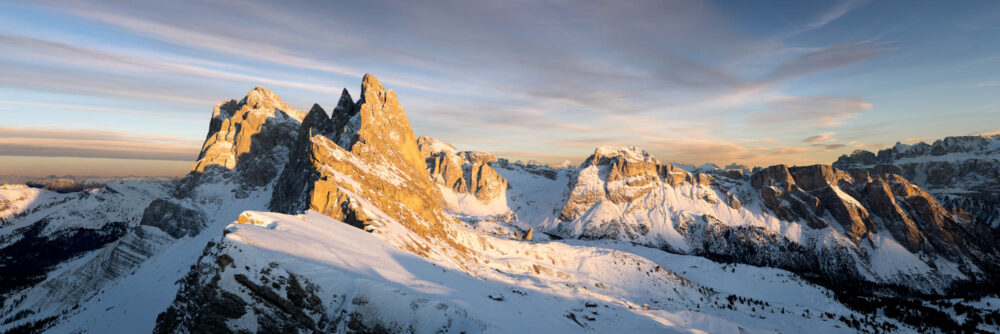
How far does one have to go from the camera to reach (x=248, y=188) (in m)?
174

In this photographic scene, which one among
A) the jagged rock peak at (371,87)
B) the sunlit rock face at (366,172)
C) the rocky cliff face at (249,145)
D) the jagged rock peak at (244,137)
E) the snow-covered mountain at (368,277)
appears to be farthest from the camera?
the jagged rock peak at (244,137)

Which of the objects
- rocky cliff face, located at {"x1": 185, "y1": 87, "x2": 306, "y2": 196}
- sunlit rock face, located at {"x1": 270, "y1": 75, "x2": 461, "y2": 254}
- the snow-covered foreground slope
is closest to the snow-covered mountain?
the snow-covered foreground slope

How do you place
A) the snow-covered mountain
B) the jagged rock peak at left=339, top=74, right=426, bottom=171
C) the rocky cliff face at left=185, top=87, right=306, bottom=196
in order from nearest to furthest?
the snow-covered mountain < the jagged rock peak at left=339, top=74, right=426, bottom=171 < the rocky cliff face at left=185, top=87, right=306, bottom=196

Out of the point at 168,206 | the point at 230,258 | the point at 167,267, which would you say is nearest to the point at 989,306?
the point at 230,258

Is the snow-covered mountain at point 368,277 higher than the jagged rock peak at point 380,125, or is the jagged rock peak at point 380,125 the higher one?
the jagged rock peak at point 380,125

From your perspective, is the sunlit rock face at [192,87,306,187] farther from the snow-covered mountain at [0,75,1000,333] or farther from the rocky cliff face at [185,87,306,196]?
the snow-covered mountain at [0,75,1000,333]

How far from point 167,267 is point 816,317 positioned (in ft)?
306

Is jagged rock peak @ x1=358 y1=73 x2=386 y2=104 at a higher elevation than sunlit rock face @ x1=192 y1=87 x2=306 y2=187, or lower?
higher

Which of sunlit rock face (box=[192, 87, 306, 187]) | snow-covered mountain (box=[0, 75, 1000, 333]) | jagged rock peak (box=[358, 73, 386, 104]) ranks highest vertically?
jagged rock peak (box=[358, 73, 386, 104])

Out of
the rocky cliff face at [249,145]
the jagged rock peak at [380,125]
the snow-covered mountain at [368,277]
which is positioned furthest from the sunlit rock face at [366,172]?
the rocky cliff face at [249,145]

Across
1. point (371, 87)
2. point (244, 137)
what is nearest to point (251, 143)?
point (244, 137)

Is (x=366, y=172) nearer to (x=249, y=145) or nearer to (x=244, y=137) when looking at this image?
(x=249, y=145)

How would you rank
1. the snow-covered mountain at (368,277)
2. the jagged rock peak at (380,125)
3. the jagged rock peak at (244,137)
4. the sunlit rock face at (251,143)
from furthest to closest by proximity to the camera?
the jagged rock peak at (244,137)
the sunlit rock face at (251,143)
the jagged rock peak at (380,125)
the snow-covered mountain at (368,277)

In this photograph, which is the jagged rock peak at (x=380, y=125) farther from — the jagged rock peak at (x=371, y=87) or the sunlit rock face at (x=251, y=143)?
the sunlit rock face at (x=251, y=143)
